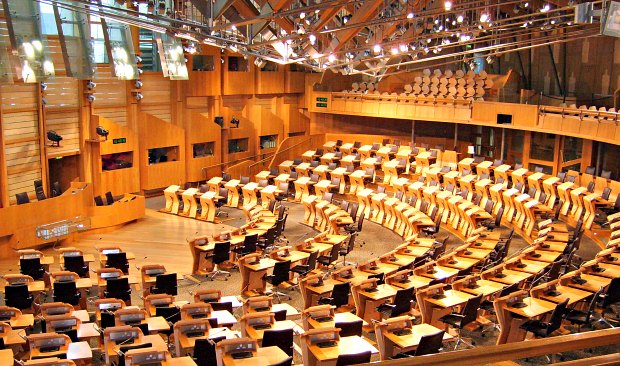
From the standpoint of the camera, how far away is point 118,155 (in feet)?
79.4

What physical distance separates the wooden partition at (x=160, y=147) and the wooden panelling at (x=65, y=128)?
287 centimetres

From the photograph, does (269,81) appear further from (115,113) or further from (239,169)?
(115,113)

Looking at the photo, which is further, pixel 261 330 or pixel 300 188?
pixel 300 188

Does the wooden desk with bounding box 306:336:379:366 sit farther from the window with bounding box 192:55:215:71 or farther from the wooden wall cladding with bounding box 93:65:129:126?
the window with bounding box 192:55:215:71

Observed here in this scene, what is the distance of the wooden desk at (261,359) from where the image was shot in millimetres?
Answer: 8789

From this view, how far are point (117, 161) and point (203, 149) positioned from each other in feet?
14.0

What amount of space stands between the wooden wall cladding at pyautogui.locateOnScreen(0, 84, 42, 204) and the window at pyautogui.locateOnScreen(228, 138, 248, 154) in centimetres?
915

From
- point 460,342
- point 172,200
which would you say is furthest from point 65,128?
point 460,342

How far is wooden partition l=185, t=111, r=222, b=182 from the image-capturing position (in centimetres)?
2647

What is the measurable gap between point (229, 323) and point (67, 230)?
966 centimetres

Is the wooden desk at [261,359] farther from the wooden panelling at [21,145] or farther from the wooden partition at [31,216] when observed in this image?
the wooden panelling at [21,145]

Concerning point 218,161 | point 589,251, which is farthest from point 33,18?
point 589,251

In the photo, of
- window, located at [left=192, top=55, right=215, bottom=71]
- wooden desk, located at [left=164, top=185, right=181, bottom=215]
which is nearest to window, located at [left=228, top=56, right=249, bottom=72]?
window, located at [left=192, top=55, right=215, bottom=71]

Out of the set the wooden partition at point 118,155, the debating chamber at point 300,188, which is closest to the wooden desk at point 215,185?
the debating chamber at point 300,188
